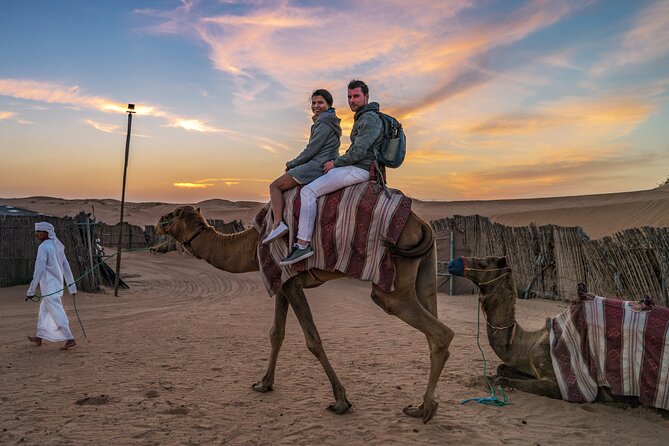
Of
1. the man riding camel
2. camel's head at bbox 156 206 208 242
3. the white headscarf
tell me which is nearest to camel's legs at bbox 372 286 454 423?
the man riding camel

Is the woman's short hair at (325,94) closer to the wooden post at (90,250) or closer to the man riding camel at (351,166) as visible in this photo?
the man riding camel at (351,166)

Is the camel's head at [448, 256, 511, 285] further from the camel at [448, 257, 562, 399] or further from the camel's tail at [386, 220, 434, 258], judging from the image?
A: the camel's tail at [386, 220, 434, 258]

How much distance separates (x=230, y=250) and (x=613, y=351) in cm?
419

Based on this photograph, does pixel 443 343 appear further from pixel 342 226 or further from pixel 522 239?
pixel 522 239

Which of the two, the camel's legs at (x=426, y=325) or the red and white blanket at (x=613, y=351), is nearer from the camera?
the camel's legs at (x=426, y=325)

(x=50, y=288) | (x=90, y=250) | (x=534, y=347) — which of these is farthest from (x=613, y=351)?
(x=90, y=250)

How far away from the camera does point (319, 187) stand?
194 inches

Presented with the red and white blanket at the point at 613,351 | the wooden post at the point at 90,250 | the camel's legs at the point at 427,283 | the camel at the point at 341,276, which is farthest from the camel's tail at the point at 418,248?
the wooden post at the point at 90,250

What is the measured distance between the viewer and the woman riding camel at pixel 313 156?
16.8 ft

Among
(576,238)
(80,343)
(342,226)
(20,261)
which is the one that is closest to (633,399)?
(342,226)

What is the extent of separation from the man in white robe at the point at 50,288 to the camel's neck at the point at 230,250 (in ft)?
11.8

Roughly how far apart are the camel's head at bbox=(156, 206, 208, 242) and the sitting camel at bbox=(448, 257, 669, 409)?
308 cm

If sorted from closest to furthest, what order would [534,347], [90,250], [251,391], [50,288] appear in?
[534,347] < [251,391] < [50,288] < [90,250]

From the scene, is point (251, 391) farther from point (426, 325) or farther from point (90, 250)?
point (90, 250)
